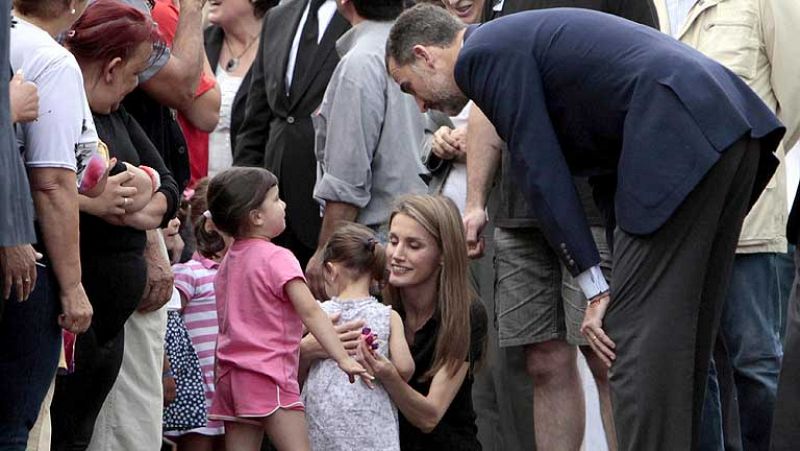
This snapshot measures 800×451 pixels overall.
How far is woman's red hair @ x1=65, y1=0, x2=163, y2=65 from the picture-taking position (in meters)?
5.32

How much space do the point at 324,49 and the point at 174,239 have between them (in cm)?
130

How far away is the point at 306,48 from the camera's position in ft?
25.1

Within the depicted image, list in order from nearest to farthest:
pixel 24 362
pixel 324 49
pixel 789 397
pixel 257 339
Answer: pixel 24 362
pixel 789 397
pixel 257 339
pixel 324 49

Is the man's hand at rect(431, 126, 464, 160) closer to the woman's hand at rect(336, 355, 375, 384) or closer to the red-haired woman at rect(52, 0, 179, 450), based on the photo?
the woman's hand at rect(336, 355, 375, 384)

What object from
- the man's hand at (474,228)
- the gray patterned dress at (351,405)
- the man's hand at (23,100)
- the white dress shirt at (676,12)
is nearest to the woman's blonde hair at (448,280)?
the man's hand at (474,228)

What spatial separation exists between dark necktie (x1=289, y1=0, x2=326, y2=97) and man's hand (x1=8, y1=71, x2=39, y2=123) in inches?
118

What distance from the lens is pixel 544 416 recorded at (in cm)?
653

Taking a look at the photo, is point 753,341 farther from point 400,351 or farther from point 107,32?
point 107,32

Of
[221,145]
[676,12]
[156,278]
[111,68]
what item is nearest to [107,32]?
[111,68]

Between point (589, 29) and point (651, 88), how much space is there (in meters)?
0.32

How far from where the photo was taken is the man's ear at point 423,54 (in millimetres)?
6117

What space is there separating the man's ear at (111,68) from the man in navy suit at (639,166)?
1.06 metres

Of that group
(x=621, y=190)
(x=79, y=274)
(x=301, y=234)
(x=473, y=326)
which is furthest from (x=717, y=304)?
(x=301, y=234)

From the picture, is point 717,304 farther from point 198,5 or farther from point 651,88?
point 198,5
